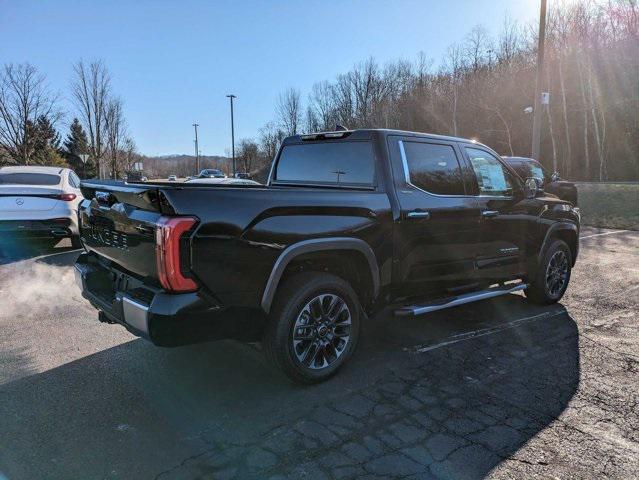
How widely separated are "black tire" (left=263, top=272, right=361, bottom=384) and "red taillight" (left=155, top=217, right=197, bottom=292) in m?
0.79

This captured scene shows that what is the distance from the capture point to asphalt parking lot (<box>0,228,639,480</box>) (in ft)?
8.60

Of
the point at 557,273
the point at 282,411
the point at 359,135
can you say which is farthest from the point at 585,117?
the point at 282,411

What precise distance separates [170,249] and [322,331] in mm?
1369

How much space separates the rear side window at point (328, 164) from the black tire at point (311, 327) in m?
1.05

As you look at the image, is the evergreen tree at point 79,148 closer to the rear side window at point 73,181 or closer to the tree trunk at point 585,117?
the rear side window at point 73,181

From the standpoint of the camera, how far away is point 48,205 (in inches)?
330

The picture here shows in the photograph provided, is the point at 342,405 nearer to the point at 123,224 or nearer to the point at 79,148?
the point at 123,224

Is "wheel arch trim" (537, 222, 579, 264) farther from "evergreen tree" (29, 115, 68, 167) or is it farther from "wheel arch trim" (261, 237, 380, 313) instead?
"evergreen tree" (29, 115, 68, 167)

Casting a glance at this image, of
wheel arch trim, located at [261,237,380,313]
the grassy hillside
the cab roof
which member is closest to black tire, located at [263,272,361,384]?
wheel arch trim, located at [261,237,380,313]

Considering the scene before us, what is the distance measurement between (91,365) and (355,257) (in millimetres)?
2309

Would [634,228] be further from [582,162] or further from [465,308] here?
[582,162]

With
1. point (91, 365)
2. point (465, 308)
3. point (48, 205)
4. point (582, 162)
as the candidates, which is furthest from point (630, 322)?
point (582, 162)

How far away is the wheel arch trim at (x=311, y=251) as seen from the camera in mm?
3233

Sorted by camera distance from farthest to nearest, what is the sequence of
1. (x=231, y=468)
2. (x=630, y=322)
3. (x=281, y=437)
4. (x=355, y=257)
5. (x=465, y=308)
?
(x=465, y=308)
(x=630, y=322)
(x=355, y=257)
(x=281, y=437)
(x=231, y=468)
